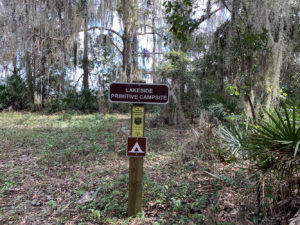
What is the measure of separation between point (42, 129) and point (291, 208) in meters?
7.45

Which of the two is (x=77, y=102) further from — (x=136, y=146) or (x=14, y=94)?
(x=136, y=146)

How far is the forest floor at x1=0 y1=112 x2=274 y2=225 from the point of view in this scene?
2896 millimetres

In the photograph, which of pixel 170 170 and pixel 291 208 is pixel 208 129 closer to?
pixel 170 170

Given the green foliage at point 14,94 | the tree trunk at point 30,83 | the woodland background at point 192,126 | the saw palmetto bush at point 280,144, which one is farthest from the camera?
the tree trunk at point 30,83

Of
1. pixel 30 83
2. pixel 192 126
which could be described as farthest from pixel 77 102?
pixel 192 126

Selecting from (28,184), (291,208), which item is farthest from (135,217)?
(28,184)

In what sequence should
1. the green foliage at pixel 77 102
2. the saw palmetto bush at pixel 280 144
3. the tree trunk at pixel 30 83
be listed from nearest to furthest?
1. the saw palmetto bush at pixel 280 144
2. the green foliage at pixel 77 102
3. the tree trunk at pixel 30 83

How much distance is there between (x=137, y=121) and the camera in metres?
2.76

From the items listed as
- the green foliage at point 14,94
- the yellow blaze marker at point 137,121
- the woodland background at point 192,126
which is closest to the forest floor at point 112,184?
the woodland background at point 192,126

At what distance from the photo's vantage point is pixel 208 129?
16.0 ft

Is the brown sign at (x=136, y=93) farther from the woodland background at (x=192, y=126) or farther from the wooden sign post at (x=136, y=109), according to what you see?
the woodland background at (x=192, y=126)

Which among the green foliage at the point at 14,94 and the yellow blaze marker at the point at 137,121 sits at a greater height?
the green foliage at the point at 14,94

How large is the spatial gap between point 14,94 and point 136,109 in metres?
13.1

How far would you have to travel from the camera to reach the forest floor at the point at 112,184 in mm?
2896
